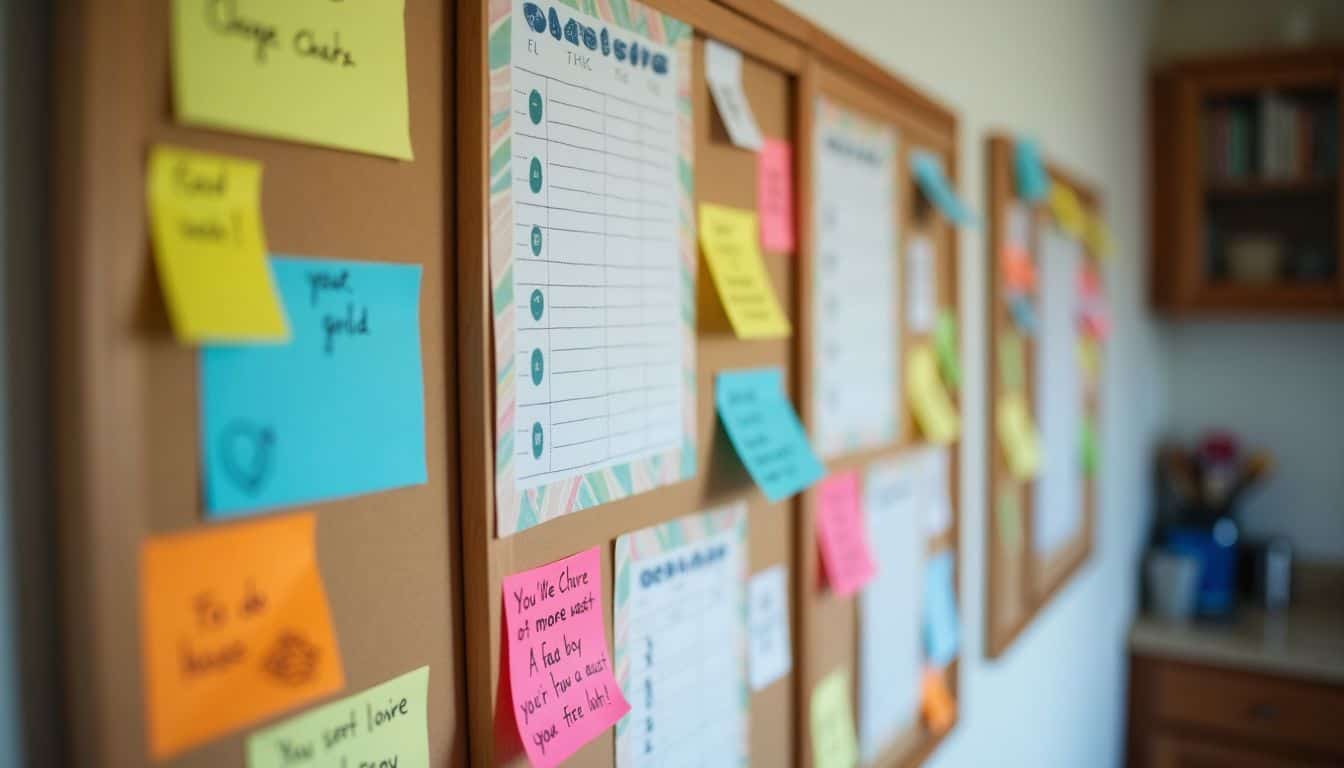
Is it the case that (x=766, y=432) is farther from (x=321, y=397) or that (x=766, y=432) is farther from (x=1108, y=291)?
(x=1108, y=291)

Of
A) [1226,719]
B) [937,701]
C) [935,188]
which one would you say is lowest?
[1226,719]

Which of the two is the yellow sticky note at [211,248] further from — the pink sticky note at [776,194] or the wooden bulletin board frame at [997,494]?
the wooden bulletin board frame at [997,494]

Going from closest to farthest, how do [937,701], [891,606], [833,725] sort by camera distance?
[833,725] → [891,606] → [937,701]

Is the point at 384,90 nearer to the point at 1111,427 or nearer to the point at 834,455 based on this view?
the point at 834,455

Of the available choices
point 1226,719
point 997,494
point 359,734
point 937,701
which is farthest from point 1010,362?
point 1226,719

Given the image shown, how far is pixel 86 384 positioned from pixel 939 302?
1.10 meters

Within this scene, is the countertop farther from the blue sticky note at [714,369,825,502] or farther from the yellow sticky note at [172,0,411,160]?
the yellow sticky note at [172,0,411,160]

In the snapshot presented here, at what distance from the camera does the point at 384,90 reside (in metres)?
0.51

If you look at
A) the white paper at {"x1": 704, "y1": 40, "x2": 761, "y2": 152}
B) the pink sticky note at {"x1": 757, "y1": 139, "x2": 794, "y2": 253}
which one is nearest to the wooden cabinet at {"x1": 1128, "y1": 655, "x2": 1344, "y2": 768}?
the pink sticky note at {"x1": 757, "y1": 139, "x2": 794, "y2": 253}

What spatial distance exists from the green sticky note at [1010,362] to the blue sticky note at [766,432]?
0.77 m

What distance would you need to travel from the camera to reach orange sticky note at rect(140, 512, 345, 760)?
0.41 m

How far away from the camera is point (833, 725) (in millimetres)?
995

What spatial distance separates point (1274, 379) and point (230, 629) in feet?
10.4

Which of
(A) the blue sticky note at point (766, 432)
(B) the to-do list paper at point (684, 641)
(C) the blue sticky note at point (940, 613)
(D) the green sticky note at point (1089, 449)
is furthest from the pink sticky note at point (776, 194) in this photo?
(D) the green sticky note at point (1089, 449)
